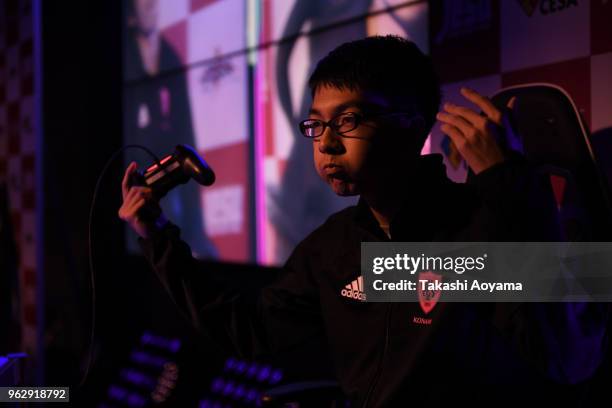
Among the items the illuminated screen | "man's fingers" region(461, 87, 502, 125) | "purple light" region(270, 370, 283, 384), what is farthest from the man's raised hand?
"purple light" region(270, 370, 283, 384)

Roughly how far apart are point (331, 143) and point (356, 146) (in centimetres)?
4

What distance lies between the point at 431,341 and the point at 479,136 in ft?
1.12

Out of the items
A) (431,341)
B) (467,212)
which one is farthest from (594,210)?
(431,341)

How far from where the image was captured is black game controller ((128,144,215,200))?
1.12 metres

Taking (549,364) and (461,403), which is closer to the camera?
(549,364)

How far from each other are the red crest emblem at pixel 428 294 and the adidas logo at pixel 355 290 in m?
0.13

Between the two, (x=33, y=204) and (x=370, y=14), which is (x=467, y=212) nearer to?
(x=370, y=14)

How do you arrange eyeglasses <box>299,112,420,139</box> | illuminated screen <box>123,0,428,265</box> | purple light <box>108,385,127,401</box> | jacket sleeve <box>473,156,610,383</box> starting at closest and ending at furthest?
1. jacket sleeve <box>473,156,610,383</box>
2. eyeglasses <box>299,112,420,139</box>
3. illuminated screen <box>123,0,428,265</box>
4. purple light <box>108,385,127,401</box>

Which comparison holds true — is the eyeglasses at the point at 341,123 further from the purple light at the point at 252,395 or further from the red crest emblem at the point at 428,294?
the purple light at the point at 252,395

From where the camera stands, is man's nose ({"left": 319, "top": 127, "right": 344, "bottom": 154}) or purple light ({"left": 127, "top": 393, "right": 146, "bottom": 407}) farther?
purple light ({"left": 127, "top": 393, "right": 146, "bottom": 407})

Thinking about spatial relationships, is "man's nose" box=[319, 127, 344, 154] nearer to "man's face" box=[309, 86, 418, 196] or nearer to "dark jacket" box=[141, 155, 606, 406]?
"man's face" box=[309, 86, 418, 196]

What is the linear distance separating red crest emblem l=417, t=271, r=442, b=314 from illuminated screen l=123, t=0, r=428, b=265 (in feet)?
2.24

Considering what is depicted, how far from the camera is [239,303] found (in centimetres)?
115

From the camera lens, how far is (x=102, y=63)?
2453 mm
